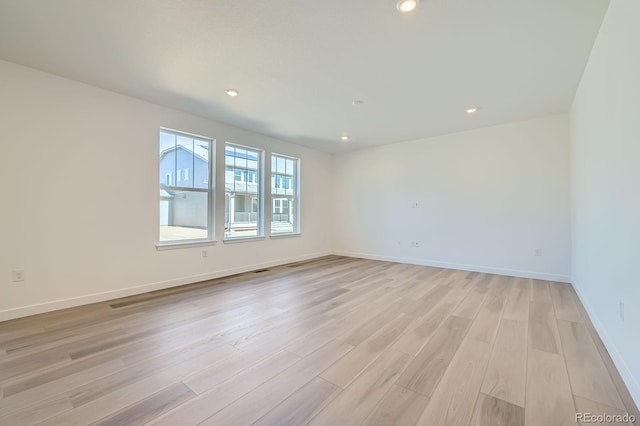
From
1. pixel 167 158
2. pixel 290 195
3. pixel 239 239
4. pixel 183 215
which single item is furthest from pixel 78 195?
pixel 290 195

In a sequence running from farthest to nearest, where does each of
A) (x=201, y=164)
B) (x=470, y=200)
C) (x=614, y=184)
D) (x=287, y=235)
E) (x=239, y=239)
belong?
(x=287, y=235)
(x=470, y=200)
(x=239, y=239)
(x=201, y=164)
(x=614, y=184)

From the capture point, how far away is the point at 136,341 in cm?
225

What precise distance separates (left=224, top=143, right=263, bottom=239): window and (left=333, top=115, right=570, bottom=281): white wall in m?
2.30

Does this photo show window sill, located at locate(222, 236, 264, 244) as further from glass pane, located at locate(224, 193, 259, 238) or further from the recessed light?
the recessed light

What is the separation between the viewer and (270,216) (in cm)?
534

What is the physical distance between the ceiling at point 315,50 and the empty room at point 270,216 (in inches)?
0.9

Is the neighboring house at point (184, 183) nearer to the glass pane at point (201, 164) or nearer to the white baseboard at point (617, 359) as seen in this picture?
the glass pane at point (201, 164)

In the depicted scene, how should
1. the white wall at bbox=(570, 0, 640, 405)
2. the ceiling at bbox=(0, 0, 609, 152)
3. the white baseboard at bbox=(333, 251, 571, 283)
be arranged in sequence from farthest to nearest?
1. the white baseboard at bbox=(333, 251, 571, 283)
2. the ceiling at bbox=(0, 0, 609, 152)
3. the white wall at bbox=(570, 0, 640, 405)

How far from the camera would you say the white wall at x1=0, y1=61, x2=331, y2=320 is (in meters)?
2.73

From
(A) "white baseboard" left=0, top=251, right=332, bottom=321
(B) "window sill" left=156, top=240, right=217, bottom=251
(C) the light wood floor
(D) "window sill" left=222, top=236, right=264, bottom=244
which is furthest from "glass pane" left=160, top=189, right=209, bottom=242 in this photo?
(C) the light wood floor

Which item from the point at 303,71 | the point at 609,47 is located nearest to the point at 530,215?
the point at 609,47

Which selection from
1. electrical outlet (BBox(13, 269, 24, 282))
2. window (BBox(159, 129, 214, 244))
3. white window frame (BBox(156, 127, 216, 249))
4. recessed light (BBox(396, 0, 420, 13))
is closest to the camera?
recessed light (BBox(396, 0, 420, 13))

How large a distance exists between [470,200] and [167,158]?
5058 millimetres

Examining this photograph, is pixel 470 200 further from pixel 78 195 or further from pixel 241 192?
pixel 78 195
